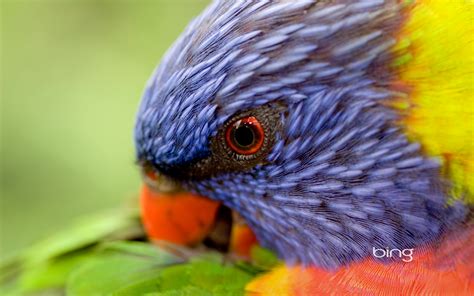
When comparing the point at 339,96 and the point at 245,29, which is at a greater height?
the point at 245,29

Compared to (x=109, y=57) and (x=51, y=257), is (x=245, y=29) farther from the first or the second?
(x=109, y=57)

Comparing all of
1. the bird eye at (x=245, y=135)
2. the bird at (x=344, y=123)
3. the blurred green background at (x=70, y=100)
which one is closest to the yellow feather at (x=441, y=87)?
the bird at (x=344, y=123)

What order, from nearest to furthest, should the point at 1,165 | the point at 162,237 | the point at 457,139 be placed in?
the point at 457,139
the point at 162,237
the point at 1,165

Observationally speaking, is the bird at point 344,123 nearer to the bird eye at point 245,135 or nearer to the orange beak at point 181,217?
the bird eye at point 245,135

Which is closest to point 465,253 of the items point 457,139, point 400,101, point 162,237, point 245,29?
point 457,139

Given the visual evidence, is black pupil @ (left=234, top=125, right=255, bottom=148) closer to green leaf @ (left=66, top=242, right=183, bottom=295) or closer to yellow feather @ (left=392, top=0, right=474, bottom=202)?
yellow feather @ (left=392, top=0, right=474, bottom=202)

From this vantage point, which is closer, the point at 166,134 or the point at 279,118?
the point at 279,118

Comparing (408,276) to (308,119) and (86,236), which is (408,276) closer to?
(308,119)
